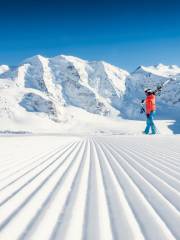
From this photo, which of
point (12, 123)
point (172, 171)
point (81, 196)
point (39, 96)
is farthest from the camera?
point (39, 96)

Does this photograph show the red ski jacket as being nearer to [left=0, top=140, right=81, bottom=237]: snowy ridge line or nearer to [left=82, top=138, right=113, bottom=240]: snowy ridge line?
[left=0, top=140, right=81, bottom=237]: snowy ridge line

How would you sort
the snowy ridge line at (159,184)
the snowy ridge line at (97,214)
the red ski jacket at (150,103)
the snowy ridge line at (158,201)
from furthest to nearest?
the red ski jacket at (150,103), the snowy ridge line at (159,184), the snowy ridge line at (158,201), the snowy ridge line at (97,214)

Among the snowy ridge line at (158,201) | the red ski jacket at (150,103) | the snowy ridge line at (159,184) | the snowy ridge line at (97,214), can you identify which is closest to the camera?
the snowy ridge line at (97,214)

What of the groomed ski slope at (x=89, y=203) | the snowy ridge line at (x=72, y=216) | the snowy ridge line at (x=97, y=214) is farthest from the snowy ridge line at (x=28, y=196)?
the snowy ridge line at (x=97, y=214)

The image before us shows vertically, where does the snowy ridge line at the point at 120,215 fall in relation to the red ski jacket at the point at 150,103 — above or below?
below

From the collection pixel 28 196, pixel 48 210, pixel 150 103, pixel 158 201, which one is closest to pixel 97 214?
pixel 48 210

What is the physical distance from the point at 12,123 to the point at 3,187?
338 ft

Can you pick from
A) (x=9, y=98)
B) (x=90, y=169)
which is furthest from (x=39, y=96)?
(x=90, y=169)

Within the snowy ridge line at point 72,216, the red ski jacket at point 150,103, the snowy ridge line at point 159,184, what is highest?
the red ski jacket at point 150,103

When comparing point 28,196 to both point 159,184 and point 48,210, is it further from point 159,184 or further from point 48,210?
point 159,184

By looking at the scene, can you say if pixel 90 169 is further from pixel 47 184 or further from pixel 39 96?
pixel 39 96

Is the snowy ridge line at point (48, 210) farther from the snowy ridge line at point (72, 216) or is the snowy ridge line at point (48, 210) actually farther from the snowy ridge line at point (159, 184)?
the snowy ridge line at point (159, 184)

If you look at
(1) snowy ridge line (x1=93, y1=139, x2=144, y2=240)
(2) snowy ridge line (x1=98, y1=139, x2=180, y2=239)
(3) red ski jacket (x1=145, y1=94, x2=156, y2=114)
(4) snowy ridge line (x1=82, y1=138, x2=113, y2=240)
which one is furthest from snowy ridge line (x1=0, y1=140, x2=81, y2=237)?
(3) red ski jacket (x1=145, y1=94, x2=156, y2=114)

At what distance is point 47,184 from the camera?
6398 millimetres
